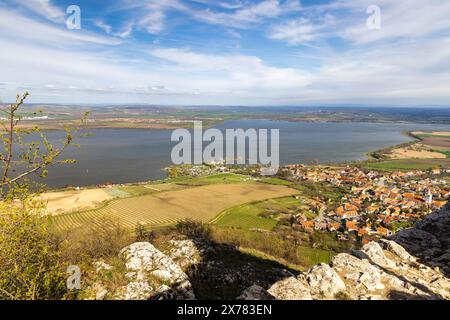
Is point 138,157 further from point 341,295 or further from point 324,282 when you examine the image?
point 341,295

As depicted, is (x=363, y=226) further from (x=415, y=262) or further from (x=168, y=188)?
(x=168, y=188)

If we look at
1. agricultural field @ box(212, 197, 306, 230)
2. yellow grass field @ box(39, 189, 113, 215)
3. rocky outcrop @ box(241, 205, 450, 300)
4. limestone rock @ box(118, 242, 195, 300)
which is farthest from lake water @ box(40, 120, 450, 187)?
rocky outcrop @ box(241, 205, 450, 300)

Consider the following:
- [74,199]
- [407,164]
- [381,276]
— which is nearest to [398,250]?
[381,276]

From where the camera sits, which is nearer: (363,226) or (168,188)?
(363,226)

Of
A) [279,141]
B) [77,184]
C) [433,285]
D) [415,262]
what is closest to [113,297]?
[433,285]

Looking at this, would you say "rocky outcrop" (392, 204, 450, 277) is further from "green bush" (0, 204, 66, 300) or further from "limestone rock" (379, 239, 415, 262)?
"green bush" (0, 204, 66, 300)

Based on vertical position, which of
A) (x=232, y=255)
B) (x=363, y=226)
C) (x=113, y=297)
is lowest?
(x=363, y=226)

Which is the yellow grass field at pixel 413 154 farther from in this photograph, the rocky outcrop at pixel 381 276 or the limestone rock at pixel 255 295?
the limestone rock at pixel 255 295
